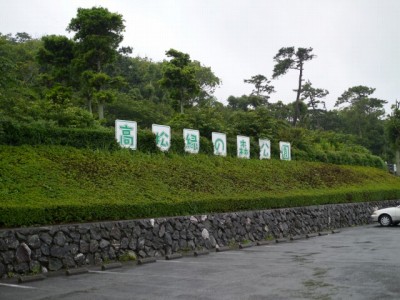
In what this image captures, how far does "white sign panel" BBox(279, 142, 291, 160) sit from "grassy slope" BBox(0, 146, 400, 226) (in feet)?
5.29

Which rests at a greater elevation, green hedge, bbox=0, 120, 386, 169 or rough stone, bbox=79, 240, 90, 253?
green hedge, bbox=0, 120, 386, 169

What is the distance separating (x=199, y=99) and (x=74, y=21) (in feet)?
82.6

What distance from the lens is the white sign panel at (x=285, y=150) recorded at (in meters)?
23.7

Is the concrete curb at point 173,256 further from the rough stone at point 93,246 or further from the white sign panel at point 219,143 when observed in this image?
the white sign panel at point 219,143

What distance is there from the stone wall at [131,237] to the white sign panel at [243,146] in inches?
170

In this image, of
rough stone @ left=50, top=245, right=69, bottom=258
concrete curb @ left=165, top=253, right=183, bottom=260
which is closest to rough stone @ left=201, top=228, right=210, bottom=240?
concrete curb @ left=165, top=253, right=183, bottom=260

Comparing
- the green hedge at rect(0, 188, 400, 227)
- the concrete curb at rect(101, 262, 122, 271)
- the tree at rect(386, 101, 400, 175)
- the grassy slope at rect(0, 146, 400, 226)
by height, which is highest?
the tree at rect(386, 101, 400, 175)

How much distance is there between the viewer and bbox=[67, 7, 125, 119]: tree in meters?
24.8

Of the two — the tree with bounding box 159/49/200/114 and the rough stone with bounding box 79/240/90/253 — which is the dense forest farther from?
the rough stone with bounding box 79/240/90/253

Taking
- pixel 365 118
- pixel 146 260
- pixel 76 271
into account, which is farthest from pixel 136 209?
pixel 365 118

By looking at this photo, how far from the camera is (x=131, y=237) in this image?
10844mm

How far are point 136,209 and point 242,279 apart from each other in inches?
172

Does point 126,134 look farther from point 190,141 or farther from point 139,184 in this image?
point 190,141

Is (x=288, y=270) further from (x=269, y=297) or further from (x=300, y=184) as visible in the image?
(x=300, y=184)
